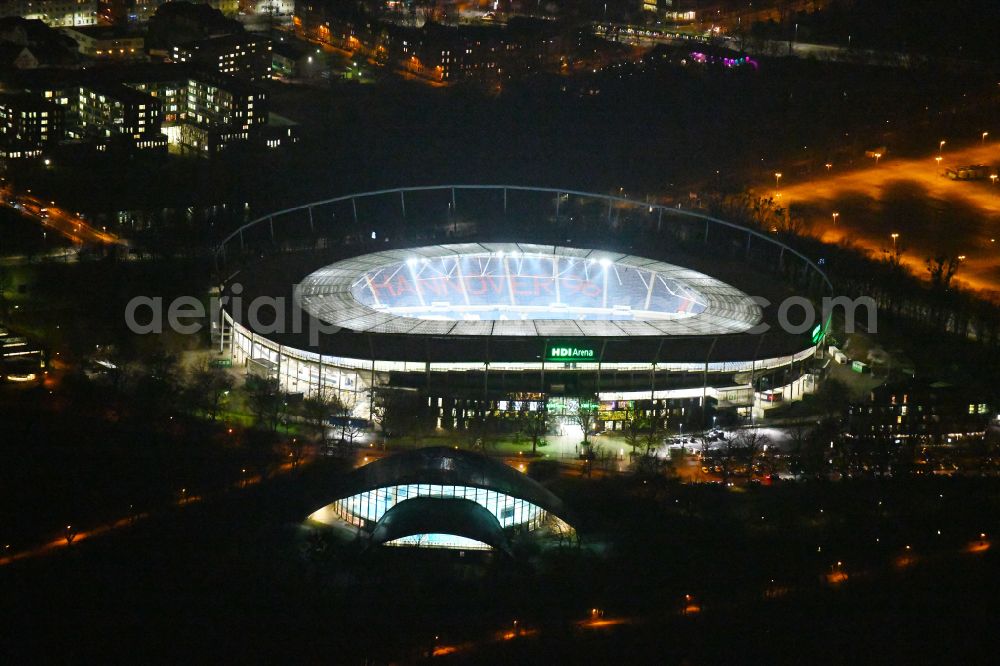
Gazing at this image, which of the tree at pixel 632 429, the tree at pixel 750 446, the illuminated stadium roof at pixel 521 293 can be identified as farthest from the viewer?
the illuminated stadium roof at pixel 521 293

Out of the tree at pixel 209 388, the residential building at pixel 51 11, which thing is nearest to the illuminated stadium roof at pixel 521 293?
the tree at pixel 209 388

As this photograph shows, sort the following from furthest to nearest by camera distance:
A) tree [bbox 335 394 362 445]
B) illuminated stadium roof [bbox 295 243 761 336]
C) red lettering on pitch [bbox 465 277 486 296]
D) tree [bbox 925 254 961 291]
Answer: tree [bbox 925 254 961 291]
red lettering on pitch [bbox 465 277 486 296]
illuminated stadium roof [bbox 295 243 761 336]
tree [bbox 335 394 362 445]

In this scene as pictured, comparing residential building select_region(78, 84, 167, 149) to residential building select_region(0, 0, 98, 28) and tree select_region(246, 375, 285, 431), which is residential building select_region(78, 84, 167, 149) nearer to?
residential building select_region(0, 0, 98, 28)

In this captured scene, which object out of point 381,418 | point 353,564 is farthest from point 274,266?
point 353,564

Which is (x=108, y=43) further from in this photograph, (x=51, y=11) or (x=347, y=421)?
(x=347, y=421)

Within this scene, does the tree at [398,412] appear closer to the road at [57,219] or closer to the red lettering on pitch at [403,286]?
the red lettering on pitch at [403,286]

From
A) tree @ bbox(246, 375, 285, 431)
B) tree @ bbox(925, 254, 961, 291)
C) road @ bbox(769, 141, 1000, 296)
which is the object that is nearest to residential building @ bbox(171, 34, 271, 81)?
road @ bbox(769, 141, 1000, 296)
